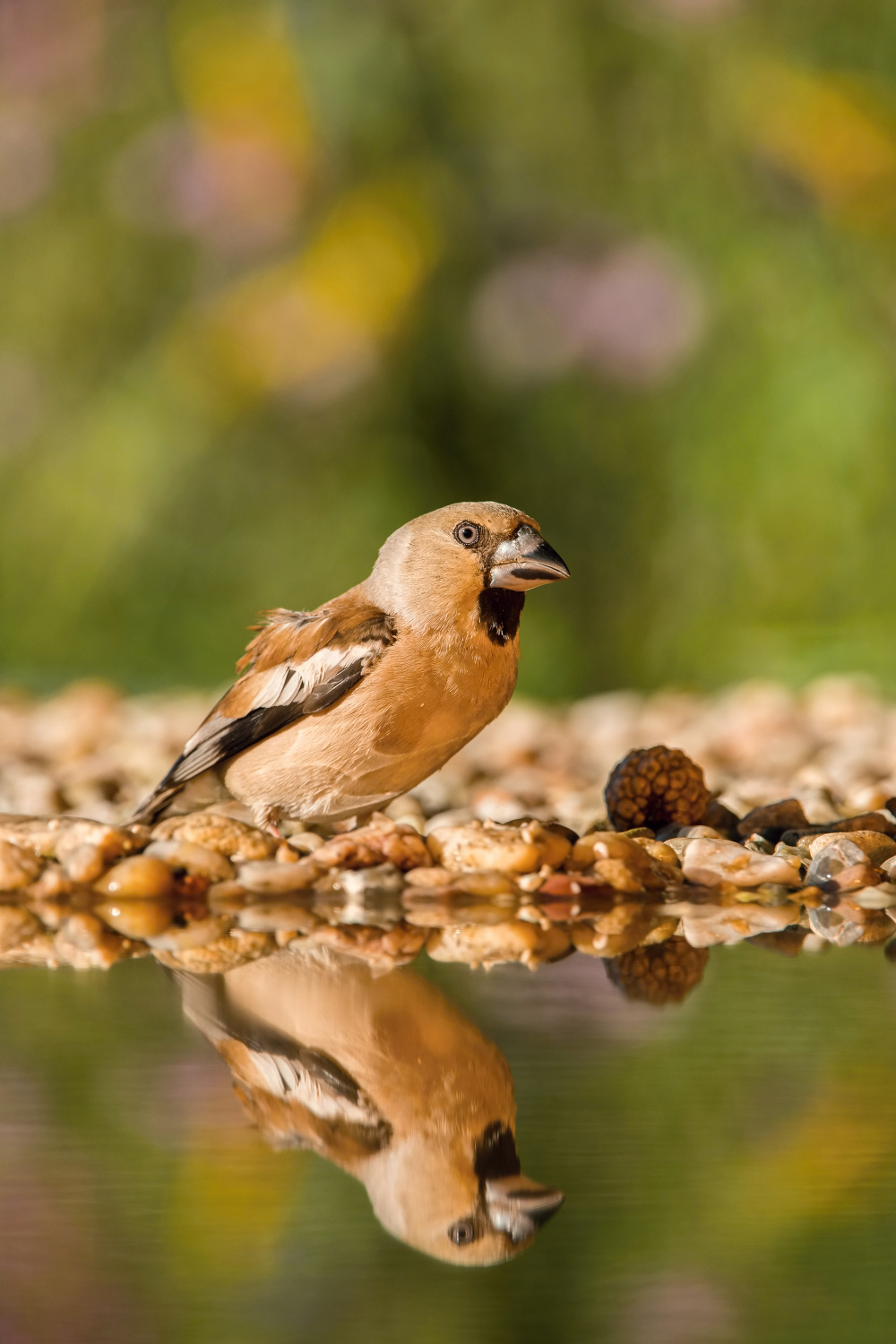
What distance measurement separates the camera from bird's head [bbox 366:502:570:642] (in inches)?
62.0

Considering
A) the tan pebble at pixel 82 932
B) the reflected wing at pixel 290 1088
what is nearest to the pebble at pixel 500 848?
the tan pebble at pixel 82 932

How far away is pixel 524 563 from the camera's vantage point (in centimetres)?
157

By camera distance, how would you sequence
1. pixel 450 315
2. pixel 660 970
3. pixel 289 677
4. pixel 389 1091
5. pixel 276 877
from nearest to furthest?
pixel 389 1091 < pixel 660 970 < pixel 276 877 < pixel 289 677 < pixel 450 315

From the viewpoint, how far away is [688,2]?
3.31 m

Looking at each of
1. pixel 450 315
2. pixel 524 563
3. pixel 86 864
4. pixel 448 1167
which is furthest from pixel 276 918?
pixel 450 315

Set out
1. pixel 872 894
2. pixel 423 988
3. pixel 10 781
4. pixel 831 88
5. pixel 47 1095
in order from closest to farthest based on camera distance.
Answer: pixel 47 1095 < pixel 423 988 < pixel 872 894 < pixel 10 781 < pixel 831 88

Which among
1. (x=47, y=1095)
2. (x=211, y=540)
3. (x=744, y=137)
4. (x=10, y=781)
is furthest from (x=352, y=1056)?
(x=744, y=137)

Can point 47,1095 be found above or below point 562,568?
below

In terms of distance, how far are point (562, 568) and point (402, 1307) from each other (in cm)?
102

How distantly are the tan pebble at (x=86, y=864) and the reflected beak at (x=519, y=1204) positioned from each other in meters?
0.84

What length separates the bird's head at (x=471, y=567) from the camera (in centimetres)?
158

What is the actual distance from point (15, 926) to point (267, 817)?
14.0 inches

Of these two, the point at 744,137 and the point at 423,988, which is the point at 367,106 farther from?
the point at 423,988

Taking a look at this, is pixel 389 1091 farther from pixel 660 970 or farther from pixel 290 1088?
pixel 660 970
